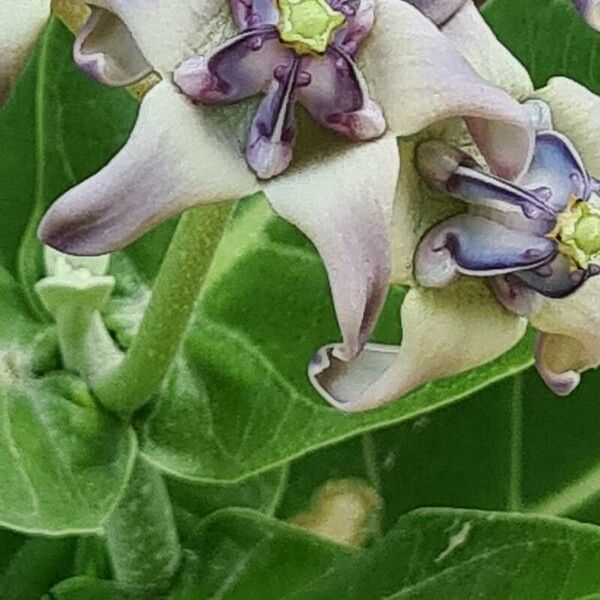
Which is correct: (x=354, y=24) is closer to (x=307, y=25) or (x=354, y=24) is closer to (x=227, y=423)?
(x=307, y=25)

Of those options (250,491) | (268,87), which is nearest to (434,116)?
(268,87)

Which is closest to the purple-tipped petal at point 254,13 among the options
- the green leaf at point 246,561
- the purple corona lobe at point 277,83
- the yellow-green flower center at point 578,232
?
the purple corona lobe at point 277,83

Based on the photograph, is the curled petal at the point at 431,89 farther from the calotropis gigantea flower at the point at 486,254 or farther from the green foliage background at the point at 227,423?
the green foliage background at the point at 227,423

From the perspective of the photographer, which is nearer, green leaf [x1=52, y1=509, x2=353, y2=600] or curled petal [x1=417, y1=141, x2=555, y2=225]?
curled petal [x1=417, y1=141, x2=555, y2=225]

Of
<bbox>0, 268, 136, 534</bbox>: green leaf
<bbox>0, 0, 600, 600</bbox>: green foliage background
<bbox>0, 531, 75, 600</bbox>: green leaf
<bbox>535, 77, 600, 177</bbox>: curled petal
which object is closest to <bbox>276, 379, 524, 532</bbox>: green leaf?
<bbox>0, 0, 600, 600</bbox>: green foliage background

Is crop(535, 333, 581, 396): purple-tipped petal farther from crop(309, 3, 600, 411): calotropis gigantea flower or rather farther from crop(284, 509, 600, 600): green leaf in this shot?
crop(284, 509, 600, 600): green leaf

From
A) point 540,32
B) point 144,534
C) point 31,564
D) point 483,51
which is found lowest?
point 31,564

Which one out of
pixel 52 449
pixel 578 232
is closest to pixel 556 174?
pixel 578 232

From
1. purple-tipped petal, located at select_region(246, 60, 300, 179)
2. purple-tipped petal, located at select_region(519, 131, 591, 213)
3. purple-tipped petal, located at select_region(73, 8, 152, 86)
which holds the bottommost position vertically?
purple-tipped petal, located at select_region(519, 131, 591, 213)
